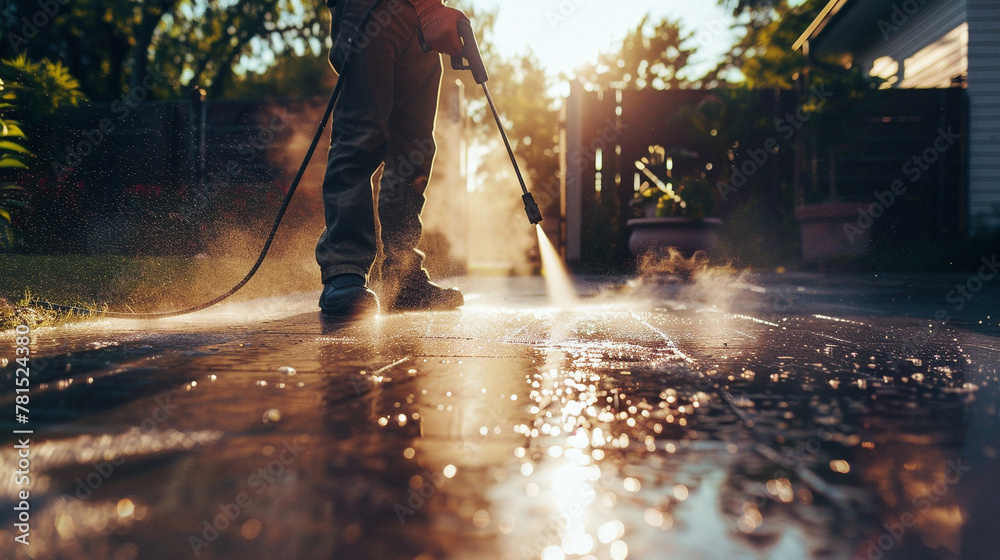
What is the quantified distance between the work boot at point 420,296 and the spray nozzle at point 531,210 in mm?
506

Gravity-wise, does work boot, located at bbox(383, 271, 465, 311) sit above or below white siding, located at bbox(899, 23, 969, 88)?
below

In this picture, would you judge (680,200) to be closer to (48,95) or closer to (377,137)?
(377,137)

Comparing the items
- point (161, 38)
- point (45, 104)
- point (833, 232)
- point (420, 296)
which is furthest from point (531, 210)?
point (161, 38)

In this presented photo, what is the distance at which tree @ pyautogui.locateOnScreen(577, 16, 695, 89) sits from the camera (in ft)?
72.3

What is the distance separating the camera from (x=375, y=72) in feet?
8.20

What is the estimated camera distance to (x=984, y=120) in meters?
9.36

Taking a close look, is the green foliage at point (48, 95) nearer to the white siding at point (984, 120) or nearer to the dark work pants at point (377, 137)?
the dark work pants at point (377, 137)

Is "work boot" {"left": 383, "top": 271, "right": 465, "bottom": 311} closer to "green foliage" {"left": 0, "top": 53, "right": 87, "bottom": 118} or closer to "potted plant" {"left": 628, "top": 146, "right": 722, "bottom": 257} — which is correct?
"potted plant" {"left": 628, "top": 146, "right": 722, "bottom": 257}

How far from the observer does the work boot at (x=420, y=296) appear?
279 cm

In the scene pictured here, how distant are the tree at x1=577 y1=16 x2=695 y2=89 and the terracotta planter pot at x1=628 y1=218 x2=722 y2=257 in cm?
1605

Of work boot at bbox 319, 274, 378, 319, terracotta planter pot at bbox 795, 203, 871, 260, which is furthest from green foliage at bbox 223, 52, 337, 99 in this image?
work boot at bbox 319, 274, 378, 319

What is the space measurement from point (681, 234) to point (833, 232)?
2301 mm

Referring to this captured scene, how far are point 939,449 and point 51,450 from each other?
3.14 ft

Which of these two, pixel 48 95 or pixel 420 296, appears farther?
pixel 48 95
